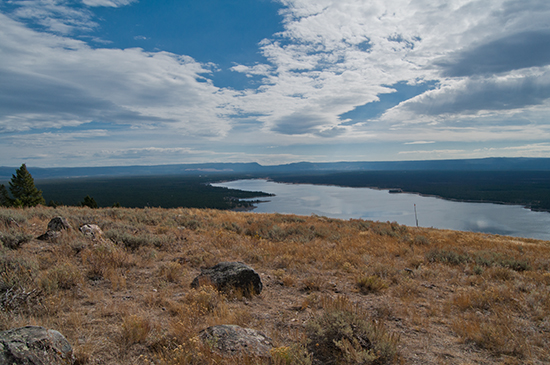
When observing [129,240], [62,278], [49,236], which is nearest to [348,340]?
[62,278]

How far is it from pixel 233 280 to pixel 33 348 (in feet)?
10.9

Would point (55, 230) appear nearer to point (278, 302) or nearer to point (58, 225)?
point (58, 225)

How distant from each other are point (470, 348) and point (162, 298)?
5.11m

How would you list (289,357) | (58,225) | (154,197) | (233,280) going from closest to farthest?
(289,357)
(233,280)
(58,225)
(154,197)

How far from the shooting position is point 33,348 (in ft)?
8.54

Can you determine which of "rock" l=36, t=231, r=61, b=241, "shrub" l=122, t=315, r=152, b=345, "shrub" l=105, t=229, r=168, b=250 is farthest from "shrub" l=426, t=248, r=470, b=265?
"rock" l=36, t=231, r=61, b=241

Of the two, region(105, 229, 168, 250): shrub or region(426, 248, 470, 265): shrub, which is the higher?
region(105, 229, 168, 250): shrub

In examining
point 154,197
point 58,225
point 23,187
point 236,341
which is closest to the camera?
point 236,341

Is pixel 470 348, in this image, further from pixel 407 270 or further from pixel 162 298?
pixel 162 298

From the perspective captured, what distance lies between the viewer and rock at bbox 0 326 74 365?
2.46m

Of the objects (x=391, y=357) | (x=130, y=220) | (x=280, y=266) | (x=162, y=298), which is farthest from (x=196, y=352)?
(x=130, y=220)

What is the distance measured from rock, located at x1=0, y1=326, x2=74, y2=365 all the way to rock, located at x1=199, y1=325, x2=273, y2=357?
1.50 metres

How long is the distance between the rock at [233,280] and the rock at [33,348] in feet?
8.99

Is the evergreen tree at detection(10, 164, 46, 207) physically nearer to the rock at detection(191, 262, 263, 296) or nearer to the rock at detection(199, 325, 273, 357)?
the rock at detection(191, 262, 263, 296)
